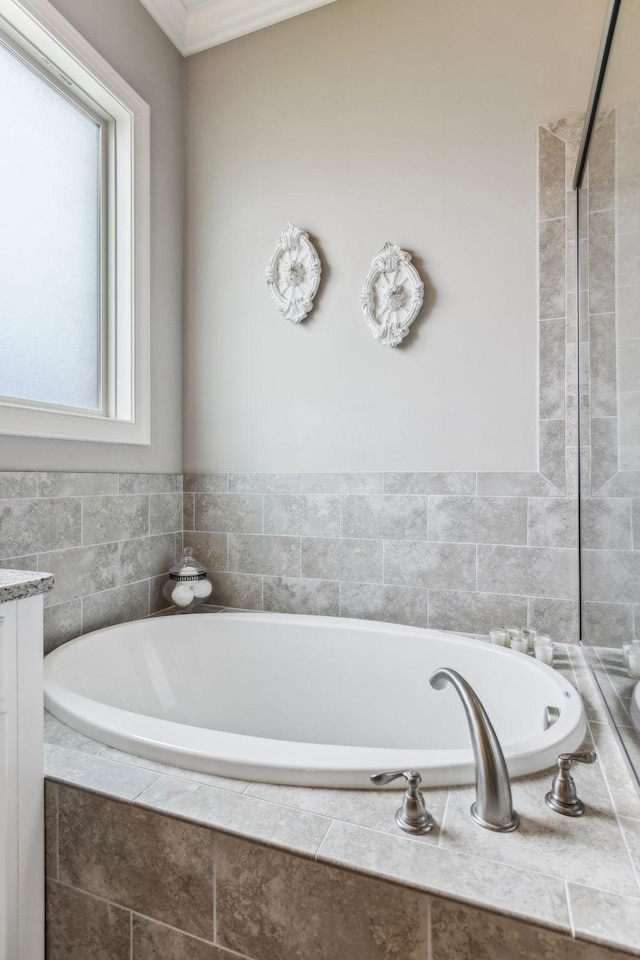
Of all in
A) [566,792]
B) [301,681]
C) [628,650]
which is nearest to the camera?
[566,792]

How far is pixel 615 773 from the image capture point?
1.02m

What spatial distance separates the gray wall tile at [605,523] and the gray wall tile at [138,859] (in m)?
1.07

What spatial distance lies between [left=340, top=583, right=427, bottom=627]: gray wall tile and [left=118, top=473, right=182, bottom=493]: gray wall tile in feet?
2.89

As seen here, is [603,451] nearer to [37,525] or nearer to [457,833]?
[457,833]

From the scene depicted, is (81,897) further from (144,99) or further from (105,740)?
(144,99)

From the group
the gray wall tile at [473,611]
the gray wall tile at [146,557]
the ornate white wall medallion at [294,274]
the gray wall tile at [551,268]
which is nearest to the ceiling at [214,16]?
the ornate white wall medallion at [294,274]

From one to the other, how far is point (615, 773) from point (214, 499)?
174cm

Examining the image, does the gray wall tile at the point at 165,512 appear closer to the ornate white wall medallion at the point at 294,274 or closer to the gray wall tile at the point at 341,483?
the gray wall tile at the point at 341,483

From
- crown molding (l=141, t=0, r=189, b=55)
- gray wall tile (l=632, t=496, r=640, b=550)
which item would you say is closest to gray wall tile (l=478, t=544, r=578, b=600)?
gray wall tile (l=632, t=496, r=640, b=550)

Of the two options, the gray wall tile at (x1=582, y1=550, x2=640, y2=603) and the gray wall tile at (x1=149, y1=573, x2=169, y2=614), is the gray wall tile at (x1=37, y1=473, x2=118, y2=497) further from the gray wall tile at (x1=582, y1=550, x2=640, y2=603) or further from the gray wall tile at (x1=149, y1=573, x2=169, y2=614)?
the gray wall tile at (x1=582, y1=550, x2=640, y2=603)

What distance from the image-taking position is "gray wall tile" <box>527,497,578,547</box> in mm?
1788

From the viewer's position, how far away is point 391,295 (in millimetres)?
1970

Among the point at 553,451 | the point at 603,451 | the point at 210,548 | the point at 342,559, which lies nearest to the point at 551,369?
the point at 553,451

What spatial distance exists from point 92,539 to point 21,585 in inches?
38.1
